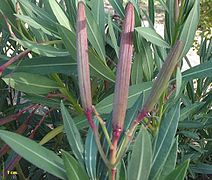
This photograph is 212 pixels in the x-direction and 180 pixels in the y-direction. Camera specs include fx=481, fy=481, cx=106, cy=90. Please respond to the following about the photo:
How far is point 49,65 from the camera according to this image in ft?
3.37

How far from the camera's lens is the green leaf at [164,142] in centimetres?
77

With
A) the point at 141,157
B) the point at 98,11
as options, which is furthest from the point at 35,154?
the point at 98,11

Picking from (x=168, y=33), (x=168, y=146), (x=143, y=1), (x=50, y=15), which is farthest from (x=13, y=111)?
(x=143, y=1)

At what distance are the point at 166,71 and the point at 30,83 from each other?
1.67ft

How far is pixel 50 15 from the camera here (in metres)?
1.08

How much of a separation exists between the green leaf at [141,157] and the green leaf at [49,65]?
392 millimetres

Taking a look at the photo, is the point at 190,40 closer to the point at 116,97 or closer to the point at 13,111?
the point at 116,97

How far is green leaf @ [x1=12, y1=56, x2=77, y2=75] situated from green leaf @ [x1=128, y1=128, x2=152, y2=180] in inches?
15.4

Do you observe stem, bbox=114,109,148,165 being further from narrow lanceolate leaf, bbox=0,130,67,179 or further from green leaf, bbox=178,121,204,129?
green leaf, bbox=178,121,204,129

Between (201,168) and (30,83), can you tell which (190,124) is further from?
(30,83)

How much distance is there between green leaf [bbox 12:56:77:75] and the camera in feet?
3.36

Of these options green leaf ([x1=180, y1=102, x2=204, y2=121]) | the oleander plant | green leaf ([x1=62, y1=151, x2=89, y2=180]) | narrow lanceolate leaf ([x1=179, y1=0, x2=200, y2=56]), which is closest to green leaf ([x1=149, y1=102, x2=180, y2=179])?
the oleander plant

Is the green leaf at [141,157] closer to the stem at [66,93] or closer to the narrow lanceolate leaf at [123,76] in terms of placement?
the narrow lanceolate leaf at [123,76]

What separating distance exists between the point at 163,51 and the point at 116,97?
0.56 m
